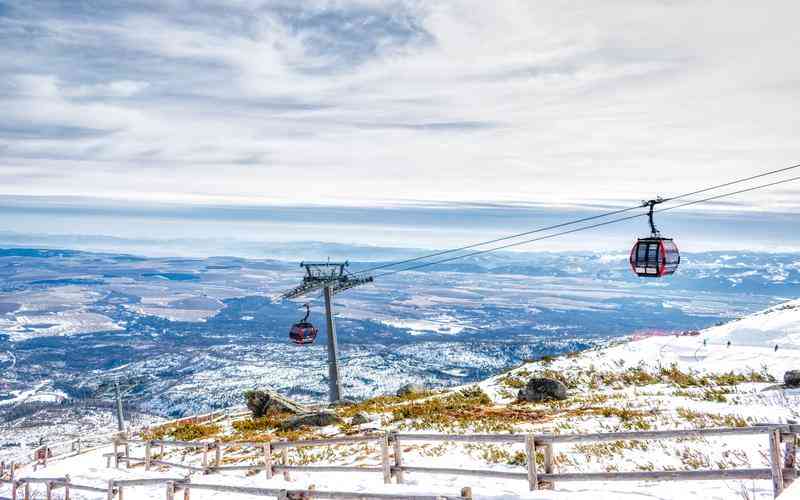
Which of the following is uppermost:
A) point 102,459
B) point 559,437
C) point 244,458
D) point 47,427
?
point 559,437

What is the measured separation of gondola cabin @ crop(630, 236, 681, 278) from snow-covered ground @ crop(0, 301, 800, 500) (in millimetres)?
4966

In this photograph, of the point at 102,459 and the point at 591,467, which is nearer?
the point at 591,467

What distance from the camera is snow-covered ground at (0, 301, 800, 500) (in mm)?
12461

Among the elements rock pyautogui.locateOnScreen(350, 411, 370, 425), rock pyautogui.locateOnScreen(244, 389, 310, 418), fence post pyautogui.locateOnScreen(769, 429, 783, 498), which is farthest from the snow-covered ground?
rock pyautogui.locateOnScreen(244, 389, 310, 418)

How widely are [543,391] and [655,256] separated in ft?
27.8

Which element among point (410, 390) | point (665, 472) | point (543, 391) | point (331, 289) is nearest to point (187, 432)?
point (331, 289)

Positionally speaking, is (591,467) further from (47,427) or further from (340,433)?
(47,427)

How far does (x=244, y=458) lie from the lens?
21297mm

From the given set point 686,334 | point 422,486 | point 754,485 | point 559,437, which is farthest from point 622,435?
point 686,334

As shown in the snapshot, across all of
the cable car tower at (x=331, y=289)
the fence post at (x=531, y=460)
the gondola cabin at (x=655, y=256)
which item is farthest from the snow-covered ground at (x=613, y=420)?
the gondola cabin at (x=655, y=256)

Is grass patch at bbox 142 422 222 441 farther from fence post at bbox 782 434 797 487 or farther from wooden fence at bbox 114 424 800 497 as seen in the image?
fence post at bbox 782 434 797 487

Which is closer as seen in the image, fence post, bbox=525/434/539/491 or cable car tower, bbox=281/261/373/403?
fence post, bbox=525/434/539/491

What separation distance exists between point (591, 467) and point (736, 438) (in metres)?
3.91

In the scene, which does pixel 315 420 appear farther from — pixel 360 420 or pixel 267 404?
pixel 267 404
